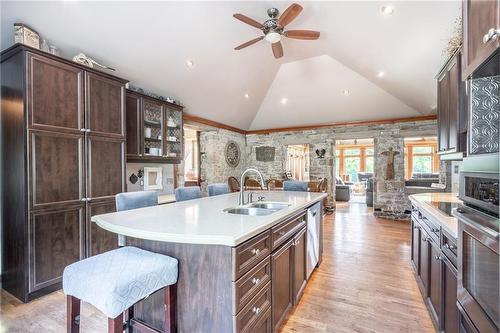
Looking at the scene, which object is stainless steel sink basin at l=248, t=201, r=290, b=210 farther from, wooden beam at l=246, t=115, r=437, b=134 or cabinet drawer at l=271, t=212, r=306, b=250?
wooden beam at l=246, t=115, r=437, b=134

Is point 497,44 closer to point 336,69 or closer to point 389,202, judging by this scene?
point 336,69

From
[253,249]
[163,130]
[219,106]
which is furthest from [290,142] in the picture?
[253,249]

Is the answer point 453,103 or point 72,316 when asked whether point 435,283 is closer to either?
point 453,103

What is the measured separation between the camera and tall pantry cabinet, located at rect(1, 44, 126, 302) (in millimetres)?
2381

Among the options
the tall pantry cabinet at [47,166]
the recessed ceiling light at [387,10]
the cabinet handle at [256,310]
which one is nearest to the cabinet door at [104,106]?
the tall pantry cabinet at [47,166]

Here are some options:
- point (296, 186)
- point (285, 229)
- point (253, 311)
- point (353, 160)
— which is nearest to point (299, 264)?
point (285, 229)

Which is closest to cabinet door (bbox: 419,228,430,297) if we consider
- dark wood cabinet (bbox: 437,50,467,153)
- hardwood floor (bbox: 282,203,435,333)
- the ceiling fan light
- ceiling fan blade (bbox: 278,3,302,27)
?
hardwood floor (bbox: 282,203,435,333)

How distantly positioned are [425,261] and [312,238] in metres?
1.03

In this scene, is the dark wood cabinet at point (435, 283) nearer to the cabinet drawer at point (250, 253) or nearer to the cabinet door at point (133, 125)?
the cabinet drawer at point (250, 253)

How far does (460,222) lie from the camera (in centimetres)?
119

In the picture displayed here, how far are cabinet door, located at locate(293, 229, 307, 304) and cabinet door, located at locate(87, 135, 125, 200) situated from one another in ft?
7.87

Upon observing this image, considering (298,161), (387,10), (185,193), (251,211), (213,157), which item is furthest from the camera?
(298,161)

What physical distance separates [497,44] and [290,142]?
700cm

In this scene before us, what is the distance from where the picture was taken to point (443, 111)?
2246 mm
